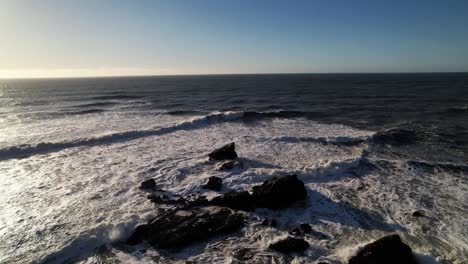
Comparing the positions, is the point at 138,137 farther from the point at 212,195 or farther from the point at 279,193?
the point at 279,193

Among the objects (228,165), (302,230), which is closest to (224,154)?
(228,165)

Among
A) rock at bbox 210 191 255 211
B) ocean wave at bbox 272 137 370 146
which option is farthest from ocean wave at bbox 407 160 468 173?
rock at bbox 210 191 255 211

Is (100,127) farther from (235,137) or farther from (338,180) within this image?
(338,180)

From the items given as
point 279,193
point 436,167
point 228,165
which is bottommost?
point 436,167

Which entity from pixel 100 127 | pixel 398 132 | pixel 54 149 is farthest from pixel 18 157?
pixel 398 132

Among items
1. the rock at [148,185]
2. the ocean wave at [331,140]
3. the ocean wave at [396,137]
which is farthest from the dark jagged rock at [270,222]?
the ocean wave at [396,137]

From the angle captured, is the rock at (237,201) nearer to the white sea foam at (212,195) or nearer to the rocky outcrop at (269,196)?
the rocky outcrop at (269,196)
